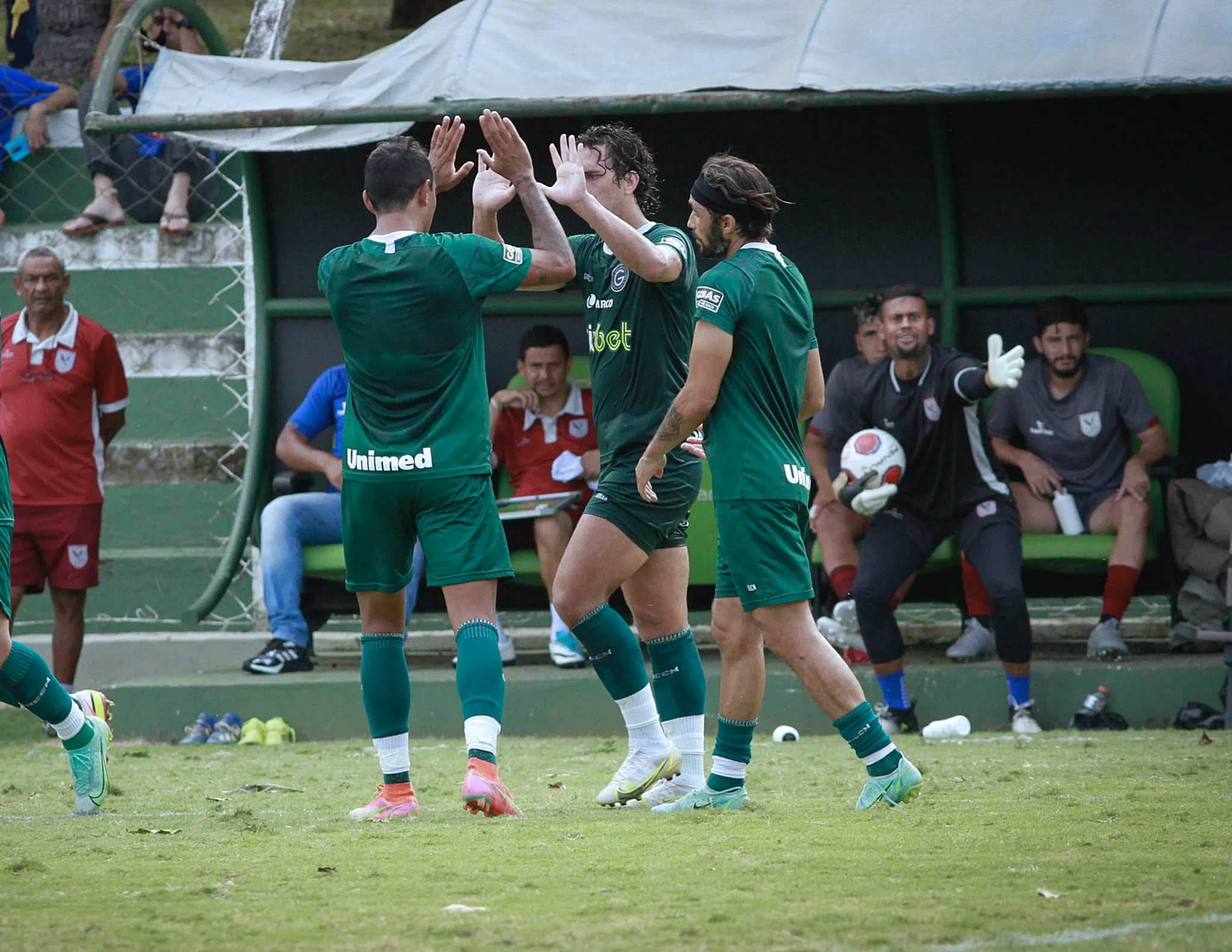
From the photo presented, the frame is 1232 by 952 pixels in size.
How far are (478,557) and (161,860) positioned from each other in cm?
118

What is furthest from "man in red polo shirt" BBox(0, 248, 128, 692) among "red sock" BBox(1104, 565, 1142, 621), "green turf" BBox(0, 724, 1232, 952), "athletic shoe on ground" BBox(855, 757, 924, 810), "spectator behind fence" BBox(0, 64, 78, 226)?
"red sock" BBox(1104, 565, 1142, 621)

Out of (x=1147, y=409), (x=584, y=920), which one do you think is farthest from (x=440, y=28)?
(x=584, y=920)

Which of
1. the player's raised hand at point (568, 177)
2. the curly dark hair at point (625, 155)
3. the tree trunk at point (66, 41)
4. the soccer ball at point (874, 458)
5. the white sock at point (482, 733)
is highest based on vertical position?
the tree trunk at point (66, 41)

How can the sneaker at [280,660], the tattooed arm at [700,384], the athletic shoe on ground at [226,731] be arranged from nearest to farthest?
the tattooed arm at [700,384]
the athletic shoe on ground at [226,731]
the sneaker at [280,660]

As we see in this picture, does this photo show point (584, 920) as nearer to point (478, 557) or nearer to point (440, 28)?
point (478, 557)

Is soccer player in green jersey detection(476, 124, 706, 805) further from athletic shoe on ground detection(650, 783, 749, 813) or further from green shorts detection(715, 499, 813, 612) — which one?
green shorts detection(715, 499, 813, 612)

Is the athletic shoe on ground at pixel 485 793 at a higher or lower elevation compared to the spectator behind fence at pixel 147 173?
lower

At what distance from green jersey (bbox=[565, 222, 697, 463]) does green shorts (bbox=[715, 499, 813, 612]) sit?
0.52 m

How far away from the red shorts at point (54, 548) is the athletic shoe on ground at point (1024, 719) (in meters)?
4.26

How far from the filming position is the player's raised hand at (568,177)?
4309mm

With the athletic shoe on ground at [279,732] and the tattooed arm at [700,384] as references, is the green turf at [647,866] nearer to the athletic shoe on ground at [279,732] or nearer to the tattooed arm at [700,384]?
the tattooed arm at [700,384]

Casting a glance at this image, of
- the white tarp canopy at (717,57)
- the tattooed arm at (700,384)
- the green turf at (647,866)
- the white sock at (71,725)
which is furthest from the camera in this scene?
the white tarp canopy at (717,57)

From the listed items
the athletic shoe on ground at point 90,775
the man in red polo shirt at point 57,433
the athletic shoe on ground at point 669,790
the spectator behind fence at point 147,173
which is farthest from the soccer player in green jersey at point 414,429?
the spectator behind fence at point 147,173

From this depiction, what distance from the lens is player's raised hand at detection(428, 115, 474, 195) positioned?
4.66 meters
